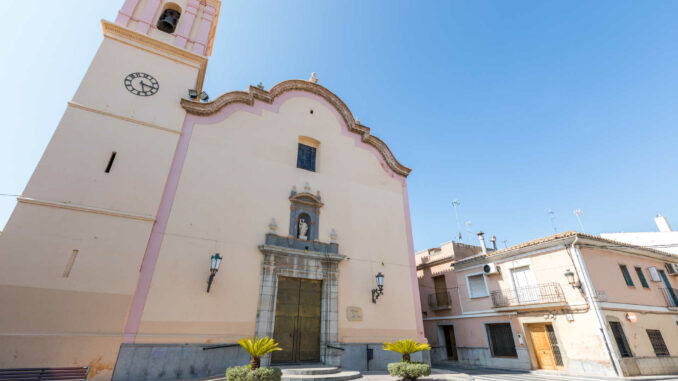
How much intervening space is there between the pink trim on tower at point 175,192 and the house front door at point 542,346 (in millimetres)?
6505

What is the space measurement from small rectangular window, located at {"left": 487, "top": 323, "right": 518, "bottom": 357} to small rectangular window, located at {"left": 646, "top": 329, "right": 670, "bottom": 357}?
553 centimetres

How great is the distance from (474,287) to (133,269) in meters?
16.9

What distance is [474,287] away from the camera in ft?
57.6

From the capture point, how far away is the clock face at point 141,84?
10.8m

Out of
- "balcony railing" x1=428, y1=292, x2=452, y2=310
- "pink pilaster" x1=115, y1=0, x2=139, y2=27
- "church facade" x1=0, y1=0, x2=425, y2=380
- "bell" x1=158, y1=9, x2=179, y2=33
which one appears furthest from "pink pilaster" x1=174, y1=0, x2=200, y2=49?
"balcony railing" x1=428, y1=292, x2=452, y2=310

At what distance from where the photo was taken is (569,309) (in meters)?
13.1

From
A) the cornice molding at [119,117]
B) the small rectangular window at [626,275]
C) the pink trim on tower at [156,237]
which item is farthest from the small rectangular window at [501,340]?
the cornice molding at [119,117]

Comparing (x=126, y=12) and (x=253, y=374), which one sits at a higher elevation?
(x=126, y=12)

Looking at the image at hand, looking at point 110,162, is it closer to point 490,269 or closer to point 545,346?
point 490,269

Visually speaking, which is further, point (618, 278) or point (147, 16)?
point (618, 278)

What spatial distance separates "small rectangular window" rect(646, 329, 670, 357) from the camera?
13.3m

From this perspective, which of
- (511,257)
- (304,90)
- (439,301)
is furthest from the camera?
(439,301)

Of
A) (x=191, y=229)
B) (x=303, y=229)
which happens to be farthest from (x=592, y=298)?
(x=191, y=229)

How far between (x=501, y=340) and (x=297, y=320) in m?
11.8
